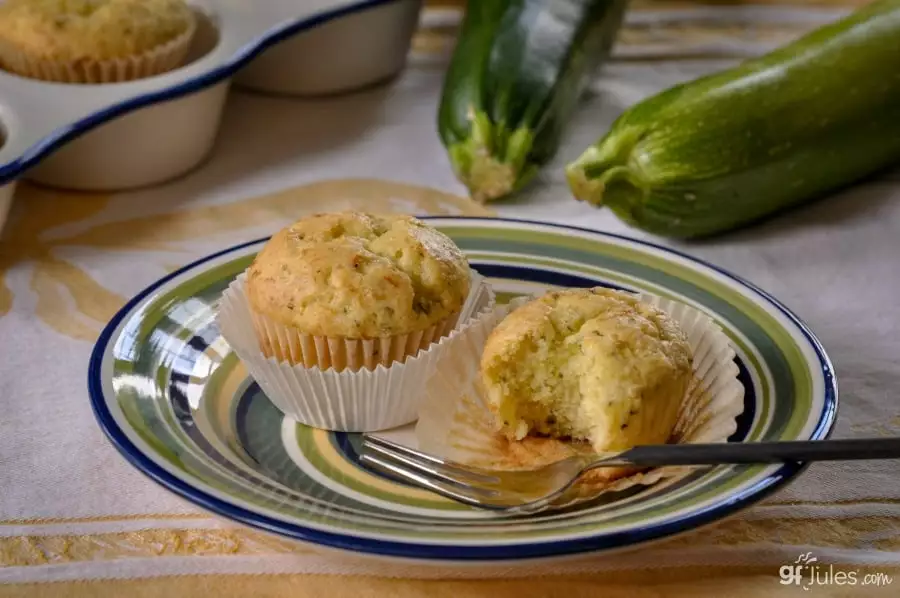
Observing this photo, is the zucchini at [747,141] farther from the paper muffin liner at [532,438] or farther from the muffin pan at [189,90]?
the muffin pan at [189,90]

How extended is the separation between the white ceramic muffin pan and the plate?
416 millimetres

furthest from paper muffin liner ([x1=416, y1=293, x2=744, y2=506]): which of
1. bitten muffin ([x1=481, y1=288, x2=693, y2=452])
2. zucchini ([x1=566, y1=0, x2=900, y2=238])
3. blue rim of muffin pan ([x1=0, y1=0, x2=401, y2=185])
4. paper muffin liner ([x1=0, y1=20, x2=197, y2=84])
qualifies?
paper muffin liner ([x1=0, y1=20, x2=197, y2=84])

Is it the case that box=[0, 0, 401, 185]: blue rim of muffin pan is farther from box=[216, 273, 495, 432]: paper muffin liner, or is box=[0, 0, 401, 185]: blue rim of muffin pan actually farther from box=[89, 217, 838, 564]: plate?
box=[216, 273, 495, 432]: paper muffin liner

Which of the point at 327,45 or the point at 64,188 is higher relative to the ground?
the point at 327,45

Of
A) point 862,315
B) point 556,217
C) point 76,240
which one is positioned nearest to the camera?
point 862,315

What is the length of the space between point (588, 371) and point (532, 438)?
4.0 inches

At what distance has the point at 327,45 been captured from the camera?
205 centimetres

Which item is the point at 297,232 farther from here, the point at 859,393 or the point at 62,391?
the point at 859,393

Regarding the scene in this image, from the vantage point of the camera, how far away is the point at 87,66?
175cm

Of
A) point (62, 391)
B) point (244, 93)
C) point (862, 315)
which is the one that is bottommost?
point (244, 93)

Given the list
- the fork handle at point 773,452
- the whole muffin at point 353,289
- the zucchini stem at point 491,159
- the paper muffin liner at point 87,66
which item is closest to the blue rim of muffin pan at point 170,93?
the paper muffin liner at point 87,66

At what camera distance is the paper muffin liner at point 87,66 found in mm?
1757

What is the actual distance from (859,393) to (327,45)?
47.1 inches

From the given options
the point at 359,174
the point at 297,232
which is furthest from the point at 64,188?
the point at 297,232
